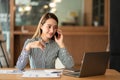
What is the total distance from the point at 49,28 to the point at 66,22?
364 centimetres

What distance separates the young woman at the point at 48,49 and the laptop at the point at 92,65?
0.43m

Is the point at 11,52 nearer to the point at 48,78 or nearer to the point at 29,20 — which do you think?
the point at 29,20

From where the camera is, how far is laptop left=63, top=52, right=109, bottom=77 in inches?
76.8

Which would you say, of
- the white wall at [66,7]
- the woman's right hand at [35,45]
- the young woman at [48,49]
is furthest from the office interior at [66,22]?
the woman's right hand at [35,45]

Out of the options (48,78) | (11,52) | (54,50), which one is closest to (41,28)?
(54,50)

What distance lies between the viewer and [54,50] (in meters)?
2.64

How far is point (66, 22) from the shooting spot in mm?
6203

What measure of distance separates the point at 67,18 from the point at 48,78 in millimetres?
4407

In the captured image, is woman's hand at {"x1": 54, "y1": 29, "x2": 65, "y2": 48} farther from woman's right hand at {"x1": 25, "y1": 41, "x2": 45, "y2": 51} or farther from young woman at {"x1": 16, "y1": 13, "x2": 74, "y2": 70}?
woman's right hand at {"x1": 25, "y1": 41, "x2": 45, "y2": 51}

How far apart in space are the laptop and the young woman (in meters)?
0.43

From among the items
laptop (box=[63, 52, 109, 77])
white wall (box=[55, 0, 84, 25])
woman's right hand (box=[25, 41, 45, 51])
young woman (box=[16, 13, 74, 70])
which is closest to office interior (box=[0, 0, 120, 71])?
white wall (box=[55, 0, 84, 25])

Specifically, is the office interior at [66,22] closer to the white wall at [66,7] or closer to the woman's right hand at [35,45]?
the white wall at [66,7]

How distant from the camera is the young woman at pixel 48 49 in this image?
2.52m

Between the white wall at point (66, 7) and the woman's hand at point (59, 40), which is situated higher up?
the white wall at point (66, 7)
